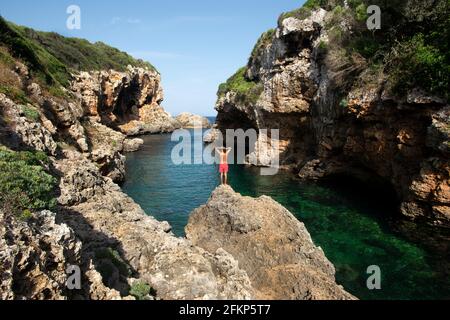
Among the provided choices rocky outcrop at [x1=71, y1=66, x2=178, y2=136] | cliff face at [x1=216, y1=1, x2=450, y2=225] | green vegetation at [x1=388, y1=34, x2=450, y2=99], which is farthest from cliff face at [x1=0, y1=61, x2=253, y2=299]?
rocky outcrop at [x1=71, y1=66, x2=178, y2=136]

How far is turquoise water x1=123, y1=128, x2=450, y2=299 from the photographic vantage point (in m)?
14.4

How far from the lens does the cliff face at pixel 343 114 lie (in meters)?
18.9

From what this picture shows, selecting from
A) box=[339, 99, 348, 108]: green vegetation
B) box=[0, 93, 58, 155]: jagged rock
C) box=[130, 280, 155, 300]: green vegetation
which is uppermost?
box=[339, 99, 348, 108]: green vegetation

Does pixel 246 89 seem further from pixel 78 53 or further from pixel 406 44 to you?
pixel 78 53

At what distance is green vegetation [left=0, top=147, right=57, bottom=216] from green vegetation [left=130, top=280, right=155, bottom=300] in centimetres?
311

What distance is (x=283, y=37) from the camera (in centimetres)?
3472

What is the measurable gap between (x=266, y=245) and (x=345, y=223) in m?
10.5

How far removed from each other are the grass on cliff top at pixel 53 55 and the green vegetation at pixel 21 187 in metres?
16.7

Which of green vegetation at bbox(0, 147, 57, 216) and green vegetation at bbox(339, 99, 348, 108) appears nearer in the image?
green vegetation at bbox(0, 147, 57, 216)

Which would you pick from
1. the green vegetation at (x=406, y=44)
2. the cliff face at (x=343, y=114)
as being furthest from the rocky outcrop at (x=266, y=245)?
the green vegetation at (x=406, y=44)

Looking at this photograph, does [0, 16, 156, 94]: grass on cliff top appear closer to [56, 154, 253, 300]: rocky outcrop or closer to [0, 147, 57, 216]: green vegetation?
[56, 154, 253, 300]: rocky outcrop

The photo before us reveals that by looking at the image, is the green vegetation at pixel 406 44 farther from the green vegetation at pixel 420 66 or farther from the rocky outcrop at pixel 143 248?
the rocky outcrop at pixel 143 248
